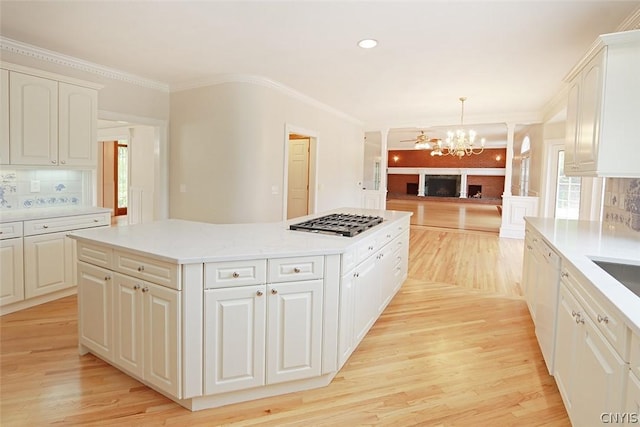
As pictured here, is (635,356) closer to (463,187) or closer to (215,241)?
(215,241)

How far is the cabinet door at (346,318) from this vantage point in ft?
6.88

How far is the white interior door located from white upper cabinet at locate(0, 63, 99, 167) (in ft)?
11.1

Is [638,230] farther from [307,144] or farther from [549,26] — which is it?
[307,144]

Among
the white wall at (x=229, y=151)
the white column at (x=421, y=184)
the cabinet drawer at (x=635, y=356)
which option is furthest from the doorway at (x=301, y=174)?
the white column at (x=421, y=184)

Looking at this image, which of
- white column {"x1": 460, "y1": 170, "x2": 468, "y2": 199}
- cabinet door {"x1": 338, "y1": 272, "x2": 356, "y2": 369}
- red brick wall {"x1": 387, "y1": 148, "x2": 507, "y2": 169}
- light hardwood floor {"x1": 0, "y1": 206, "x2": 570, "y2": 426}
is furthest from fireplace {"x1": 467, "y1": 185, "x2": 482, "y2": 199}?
cabinet door {"x1": 338, "y1": 272, "x2": 356, "y2": 369}

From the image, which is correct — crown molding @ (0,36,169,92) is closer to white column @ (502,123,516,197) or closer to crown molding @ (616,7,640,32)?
crown molding @ (616,7,640,32)

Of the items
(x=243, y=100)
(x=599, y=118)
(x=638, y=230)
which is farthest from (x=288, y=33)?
(x=638, y=230)

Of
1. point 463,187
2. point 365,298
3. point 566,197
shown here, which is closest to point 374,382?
Result: point 365,298

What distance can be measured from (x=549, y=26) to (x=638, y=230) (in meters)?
1.83

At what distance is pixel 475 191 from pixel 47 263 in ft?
53.5

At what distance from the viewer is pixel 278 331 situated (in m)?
1.93

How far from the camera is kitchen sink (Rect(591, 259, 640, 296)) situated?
6.07 feet

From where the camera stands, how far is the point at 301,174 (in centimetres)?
651

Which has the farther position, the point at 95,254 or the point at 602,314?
the point at 95,254
